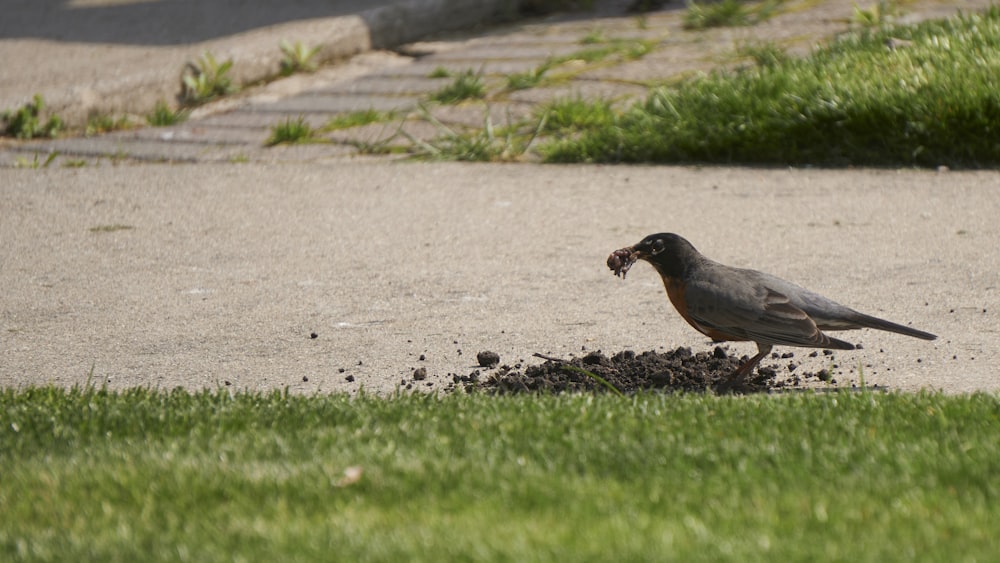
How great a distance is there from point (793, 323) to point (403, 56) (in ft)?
22.3

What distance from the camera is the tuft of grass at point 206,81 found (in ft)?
29.5

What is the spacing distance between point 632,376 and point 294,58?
623 centimetres

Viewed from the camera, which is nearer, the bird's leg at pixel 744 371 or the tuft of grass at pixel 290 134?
the bird's leg at pixel 744 371

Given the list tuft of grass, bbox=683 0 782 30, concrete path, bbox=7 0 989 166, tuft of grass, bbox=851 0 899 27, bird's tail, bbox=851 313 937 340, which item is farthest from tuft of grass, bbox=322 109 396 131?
bird's tail, bbox=851 313 937 340

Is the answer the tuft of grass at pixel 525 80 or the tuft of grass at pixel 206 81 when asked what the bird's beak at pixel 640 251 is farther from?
the tuft of grass at pixel 206 81

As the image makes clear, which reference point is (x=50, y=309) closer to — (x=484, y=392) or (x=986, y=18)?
(x=484, y=392)

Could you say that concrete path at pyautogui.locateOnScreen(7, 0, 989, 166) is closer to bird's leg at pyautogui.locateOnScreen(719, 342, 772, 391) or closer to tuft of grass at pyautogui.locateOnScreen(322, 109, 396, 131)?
tuft of grass at pyautogui.locateOnScreen(322, 109, 396, 131)

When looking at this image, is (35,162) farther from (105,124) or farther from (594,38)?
(594,38)

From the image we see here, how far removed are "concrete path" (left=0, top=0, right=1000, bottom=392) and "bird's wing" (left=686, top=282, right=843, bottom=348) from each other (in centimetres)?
33

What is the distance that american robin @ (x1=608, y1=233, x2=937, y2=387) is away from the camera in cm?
380

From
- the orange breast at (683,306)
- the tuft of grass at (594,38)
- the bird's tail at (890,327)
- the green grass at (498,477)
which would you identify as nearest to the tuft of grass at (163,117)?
the tuft of grass at (594,38)

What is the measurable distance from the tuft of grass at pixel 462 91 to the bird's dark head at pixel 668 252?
4.42 meters

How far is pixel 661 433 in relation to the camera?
329 cm

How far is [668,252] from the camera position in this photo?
13.3ft
